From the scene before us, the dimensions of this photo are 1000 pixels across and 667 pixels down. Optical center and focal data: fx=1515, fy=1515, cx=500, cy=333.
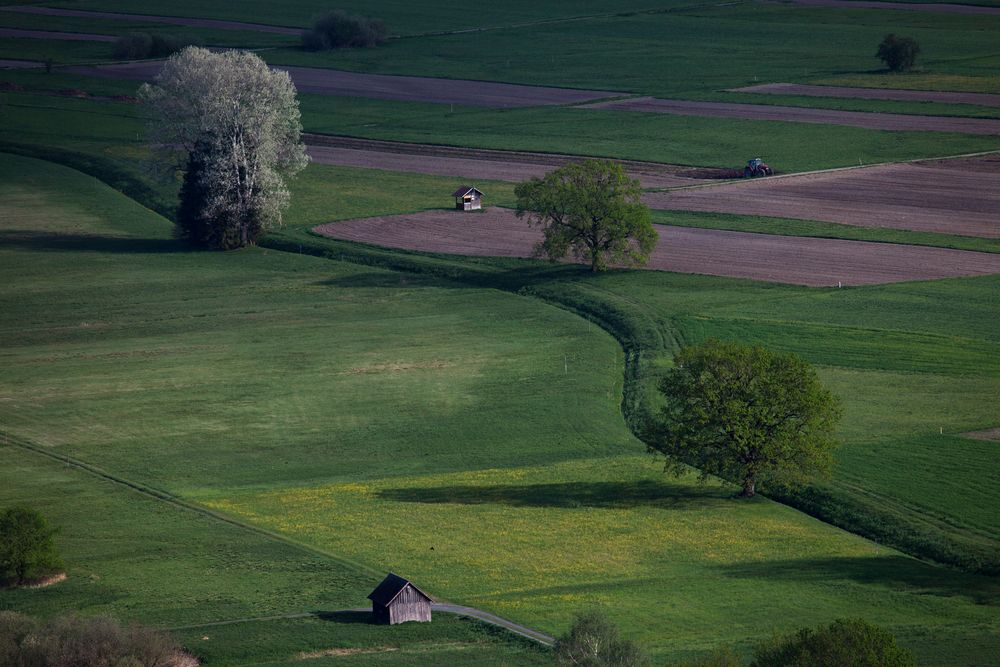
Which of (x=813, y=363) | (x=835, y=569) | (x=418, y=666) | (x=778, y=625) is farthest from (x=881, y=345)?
(x=418, y=666)

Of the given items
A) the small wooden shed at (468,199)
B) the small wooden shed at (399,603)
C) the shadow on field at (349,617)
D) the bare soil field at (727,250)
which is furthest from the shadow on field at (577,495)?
the small wooden shed at (468,199)

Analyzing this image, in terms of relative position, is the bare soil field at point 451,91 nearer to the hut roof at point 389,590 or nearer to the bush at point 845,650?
the hut roof at point 389,590

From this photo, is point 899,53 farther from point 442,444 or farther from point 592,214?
point 442,444

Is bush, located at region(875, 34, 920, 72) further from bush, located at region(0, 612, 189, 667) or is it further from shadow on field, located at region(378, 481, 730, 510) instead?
bush, located at region(0, 612, 189, 667)

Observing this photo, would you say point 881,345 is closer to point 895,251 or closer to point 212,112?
point 895,251

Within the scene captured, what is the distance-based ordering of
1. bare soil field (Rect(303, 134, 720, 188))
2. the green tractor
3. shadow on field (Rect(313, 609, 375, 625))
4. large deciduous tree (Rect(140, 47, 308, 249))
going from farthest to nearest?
bare soil field (Rect(303, 134, 720, 188)) → the green tractor → large deciduous tree (Rect(140, 47, 308, 249)) → shadow on field (Rect(313, 609, 375, 625))

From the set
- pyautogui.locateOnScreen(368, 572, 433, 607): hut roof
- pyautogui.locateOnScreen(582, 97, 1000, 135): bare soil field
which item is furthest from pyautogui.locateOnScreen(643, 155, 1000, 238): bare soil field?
pyautogui.locateOnScreen(368, 572, 433, 607): hut roof
